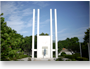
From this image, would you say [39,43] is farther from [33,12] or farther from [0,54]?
[0,54]

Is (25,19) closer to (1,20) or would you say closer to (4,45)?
(1,20)

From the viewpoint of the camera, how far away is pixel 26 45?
24.0 m

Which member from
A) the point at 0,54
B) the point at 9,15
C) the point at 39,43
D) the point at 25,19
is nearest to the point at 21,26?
the point at 25,19

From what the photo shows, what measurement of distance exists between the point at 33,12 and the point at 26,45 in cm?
892

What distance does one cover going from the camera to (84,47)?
1658 cm

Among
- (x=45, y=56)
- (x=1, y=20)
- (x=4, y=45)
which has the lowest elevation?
(x=45, y=56)

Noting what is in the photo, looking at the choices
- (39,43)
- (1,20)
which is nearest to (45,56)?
(39,43)

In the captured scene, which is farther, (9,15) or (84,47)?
(9,15)

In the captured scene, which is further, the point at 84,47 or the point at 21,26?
the point at 21,26

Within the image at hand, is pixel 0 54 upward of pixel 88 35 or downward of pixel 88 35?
downward
